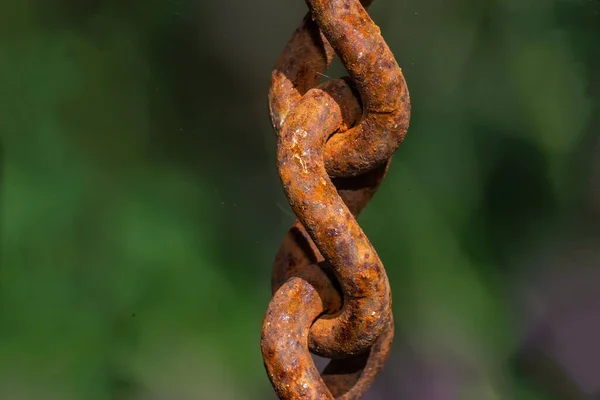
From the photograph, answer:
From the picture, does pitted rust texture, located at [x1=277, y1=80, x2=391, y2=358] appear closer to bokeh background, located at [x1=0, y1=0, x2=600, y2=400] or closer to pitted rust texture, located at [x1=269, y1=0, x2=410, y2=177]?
pitted rust texture, located at [x1=269, y1=0, x2=410, y2=177]

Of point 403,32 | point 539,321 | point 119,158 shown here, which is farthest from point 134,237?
point 539,321

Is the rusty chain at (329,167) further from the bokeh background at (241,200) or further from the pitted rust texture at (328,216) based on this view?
the bokeh background at (241,200)

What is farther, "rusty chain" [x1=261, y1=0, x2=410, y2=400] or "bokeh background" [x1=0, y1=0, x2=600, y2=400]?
"bokeh background" [x1=0, y1=0, x2=600, y2=400]

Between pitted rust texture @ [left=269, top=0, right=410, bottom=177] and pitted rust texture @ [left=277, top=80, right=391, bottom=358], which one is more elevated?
pitted rust texture @ [left=269, top=0, right=410, bottom=177]

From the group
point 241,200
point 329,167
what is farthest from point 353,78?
point 241,200

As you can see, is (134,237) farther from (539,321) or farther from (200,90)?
(539,321)


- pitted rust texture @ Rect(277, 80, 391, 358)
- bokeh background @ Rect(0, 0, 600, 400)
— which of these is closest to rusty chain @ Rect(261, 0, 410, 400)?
pitted rust texture @ Rect(277, 80, 391, 358)
